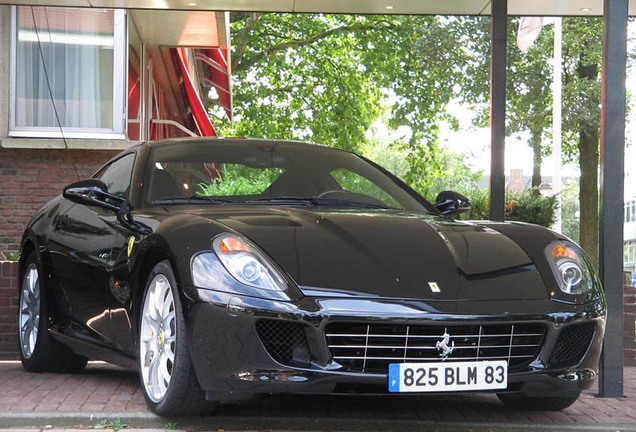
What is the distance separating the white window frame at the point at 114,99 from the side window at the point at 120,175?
223 inches

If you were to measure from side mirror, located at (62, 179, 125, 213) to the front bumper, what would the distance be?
1.30 m

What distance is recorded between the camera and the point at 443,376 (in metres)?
4.39

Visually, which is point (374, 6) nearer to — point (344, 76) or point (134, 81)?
point (134, 81)

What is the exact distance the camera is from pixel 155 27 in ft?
51.1

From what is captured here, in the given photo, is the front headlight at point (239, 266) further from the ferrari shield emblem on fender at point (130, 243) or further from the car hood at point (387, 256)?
the ferrari shield emblem on fender at point (130, 243)

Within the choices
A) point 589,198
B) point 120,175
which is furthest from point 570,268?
point 589,198

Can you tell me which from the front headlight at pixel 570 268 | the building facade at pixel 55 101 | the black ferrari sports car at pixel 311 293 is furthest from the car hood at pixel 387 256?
the building facade at pixel 55 101

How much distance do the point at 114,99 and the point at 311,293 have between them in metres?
8.74

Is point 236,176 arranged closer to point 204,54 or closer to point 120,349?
point 120,349

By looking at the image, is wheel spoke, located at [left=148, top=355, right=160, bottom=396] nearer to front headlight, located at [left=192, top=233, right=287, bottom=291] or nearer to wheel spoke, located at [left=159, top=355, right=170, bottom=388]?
wheel spoke, located at [left=159, top=355, right=170, bottom=388]

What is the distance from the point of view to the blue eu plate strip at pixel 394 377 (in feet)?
14.3

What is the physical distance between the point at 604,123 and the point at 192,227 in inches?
113

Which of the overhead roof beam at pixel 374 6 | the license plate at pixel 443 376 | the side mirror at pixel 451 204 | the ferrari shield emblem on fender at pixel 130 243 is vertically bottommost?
the license plate at pixel 443 376

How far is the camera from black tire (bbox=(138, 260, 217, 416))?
4523 mm
